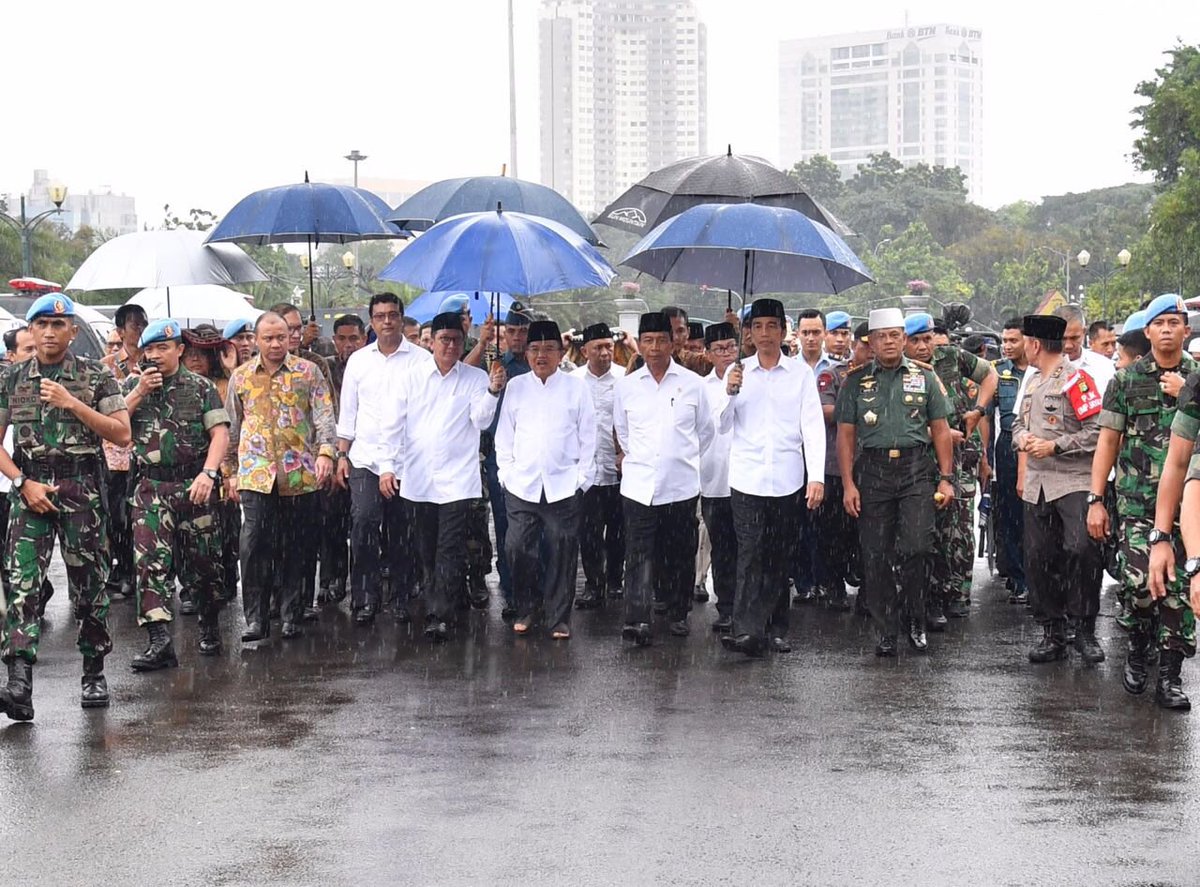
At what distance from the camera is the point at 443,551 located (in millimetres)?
9914

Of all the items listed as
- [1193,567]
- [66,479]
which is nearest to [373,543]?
[66,479]

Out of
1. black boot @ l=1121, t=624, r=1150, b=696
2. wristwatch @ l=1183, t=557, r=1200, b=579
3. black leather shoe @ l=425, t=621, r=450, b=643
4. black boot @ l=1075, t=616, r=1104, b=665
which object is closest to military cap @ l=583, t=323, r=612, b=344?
black leather shoe @ l=425, t=621, r=450, b=643

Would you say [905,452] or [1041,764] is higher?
[905,452]

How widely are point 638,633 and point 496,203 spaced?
426 cm

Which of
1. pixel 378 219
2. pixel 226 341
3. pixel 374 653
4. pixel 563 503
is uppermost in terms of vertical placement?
pixel 378 219

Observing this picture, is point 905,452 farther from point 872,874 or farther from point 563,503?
point 872,874

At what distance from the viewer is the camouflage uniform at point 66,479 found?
7.89 m

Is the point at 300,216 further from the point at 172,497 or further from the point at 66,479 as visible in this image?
the point at 66,479

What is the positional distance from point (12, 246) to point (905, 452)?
4962 cm

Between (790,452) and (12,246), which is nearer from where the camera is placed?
(790,452)

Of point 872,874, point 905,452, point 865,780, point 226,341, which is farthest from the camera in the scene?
point 226,341

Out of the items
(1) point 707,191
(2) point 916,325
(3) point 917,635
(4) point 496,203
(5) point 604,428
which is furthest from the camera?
(4) point 496,203

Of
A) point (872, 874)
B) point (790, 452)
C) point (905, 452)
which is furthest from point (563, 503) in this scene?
point (872, 874)

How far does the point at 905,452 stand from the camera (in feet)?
30.4
